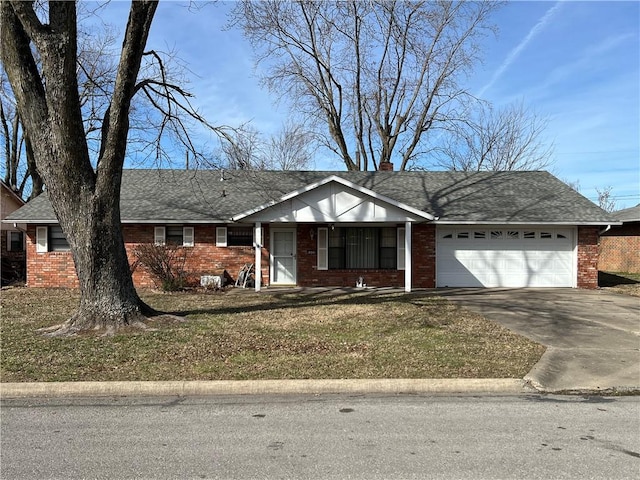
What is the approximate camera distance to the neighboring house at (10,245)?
68.8 ft

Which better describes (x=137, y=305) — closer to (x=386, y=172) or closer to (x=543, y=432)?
(x=543, y=432)

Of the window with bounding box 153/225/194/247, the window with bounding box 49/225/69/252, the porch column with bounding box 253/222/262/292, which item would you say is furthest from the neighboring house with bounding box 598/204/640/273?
the window with bounding box 49/225/69/252

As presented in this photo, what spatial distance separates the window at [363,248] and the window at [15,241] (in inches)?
637

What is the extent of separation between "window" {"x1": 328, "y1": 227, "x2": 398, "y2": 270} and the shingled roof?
1.73 metres

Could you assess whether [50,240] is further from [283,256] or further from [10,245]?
[283,256]

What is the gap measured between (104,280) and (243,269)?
8.78 metres

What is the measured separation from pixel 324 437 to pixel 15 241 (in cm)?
2471

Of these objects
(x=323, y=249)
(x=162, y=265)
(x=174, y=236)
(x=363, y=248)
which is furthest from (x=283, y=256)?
(x=162, y=265)

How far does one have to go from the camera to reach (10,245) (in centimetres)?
2411

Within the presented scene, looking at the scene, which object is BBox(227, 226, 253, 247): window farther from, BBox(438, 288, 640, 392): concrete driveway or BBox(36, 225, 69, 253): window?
BBox(438, 288, 640, 392): concrete driveway

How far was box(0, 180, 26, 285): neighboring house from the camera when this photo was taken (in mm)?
20964

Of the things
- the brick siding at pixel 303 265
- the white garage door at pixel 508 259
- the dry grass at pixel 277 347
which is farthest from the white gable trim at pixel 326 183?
the dry grass at pixel 277 347

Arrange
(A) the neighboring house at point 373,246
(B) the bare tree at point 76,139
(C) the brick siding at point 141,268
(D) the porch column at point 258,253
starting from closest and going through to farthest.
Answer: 1. (B) the bare tree at point 76,139
2. (D) the porch column at point 258,253
3. (A) the neighboring house at point 373,246
4. (C) the brick siding at point 141,268

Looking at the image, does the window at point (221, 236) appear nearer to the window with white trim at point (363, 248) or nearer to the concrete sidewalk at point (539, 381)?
the window with white trim at point (363, 248)
